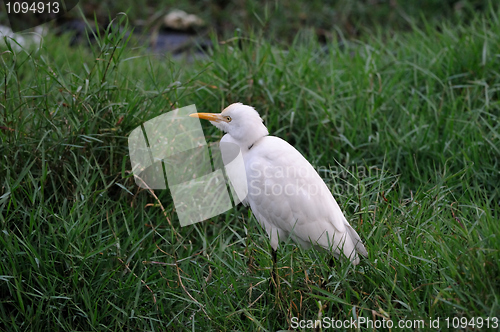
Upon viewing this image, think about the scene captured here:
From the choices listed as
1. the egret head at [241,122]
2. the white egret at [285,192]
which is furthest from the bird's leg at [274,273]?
the egret head at [241,122]

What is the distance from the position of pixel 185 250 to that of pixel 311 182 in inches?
34.0

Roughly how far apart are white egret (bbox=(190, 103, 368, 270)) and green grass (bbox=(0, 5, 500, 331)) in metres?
0.10

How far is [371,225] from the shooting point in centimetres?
222

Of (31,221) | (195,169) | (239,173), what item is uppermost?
(239,173)

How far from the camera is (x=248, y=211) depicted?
250cm

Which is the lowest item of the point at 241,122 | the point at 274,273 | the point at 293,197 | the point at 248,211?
the point at 248,211

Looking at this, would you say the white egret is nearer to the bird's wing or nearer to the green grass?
the bird's wing

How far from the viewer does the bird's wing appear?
6.76 feet

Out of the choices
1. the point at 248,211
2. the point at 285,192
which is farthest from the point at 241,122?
the point at 248,211

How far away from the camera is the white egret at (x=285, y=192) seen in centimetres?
206

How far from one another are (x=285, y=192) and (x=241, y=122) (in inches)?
15.0

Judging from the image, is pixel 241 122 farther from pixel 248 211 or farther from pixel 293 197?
pixel 248 211

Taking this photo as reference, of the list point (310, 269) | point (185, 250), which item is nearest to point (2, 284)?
point (185, 250)

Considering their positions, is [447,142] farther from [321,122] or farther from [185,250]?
[185,250]
